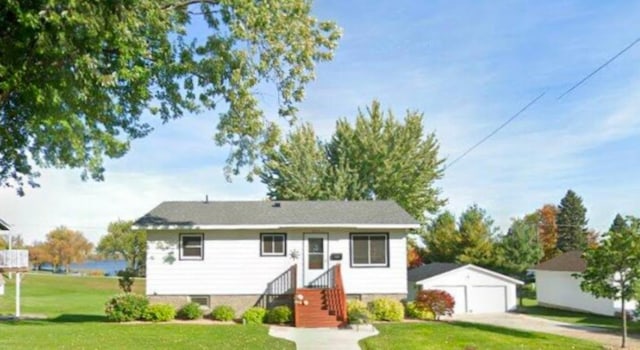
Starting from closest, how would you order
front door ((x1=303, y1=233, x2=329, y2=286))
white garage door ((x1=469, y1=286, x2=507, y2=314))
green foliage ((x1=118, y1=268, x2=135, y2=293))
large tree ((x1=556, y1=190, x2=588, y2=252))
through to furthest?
1. front door ((x1=303, y1=233, x2=329, y2=286))
2. green foliage ((x1=118, y1=268, x2=135, y2=293))
3. white garage door ((x1=469, y1=286, x2=507, y2=314))
4. large tree ((x1=556, y1=190, x2=588, y2=252))

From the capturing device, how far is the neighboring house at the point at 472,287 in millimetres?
28375

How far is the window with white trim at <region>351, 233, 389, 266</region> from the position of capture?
24.0 metres

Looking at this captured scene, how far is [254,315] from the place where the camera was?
71.7 feet

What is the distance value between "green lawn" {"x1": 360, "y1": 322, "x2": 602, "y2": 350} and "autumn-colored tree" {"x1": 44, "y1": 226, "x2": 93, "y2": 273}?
244 ft

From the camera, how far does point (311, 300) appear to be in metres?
21.8

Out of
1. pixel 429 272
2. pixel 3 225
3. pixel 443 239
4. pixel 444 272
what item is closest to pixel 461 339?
pixel 444 272

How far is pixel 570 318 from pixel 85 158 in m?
21.6

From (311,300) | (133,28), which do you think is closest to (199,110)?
(133,28)

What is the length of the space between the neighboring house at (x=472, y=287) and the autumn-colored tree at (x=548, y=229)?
83.1 ft

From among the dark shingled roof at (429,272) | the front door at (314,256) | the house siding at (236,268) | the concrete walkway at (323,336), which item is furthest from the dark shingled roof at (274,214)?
the concrete walkway at (323,336)

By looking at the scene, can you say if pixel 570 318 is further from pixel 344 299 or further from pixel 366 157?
pixel 366 157

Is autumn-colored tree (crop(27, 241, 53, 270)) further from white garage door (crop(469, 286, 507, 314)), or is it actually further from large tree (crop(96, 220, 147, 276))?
white garage door (crop(469, 286, 507, 314))

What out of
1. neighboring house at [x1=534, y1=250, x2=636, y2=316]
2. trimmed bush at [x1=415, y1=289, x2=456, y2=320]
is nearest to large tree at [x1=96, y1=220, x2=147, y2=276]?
trimmed bush at [x1=415, y1=289, x2=456, y2=320]

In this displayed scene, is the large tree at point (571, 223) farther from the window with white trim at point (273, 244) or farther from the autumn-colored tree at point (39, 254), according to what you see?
the autumn-colored tree at point (39, 254)
